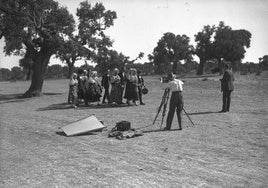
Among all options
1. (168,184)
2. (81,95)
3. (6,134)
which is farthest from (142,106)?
(168,184)

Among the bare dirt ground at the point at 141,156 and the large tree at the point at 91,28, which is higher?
the large tree at the point at 91,28

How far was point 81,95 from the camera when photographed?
17609 millimetres

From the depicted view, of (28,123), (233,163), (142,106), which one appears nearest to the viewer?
(233,163)

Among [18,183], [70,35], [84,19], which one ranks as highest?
[84,19]

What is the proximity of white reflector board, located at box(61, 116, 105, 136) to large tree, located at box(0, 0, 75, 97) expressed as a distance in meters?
13.6

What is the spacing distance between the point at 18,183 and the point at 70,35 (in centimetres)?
1996

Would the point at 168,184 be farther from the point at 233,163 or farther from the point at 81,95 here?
the point at 81,95

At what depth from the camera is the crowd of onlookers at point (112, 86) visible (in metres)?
16.8

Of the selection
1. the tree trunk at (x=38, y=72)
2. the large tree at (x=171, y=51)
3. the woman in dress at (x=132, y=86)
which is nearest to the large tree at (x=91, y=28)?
the tree trunk at (x=38, y=72)

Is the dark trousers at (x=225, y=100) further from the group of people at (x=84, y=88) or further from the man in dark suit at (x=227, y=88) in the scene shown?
the group of people at (x=84, y=88)

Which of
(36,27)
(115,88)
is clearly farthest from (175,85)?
(36,27)

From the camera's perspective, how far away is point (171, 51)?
79688 millimetres

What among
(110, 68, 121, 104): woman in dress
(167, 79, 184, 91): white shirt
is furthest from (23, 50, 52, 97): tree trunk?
(167, 79, 184, 91): white shirt

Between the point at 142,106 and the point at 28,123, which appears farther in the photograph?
the point at 142,106
